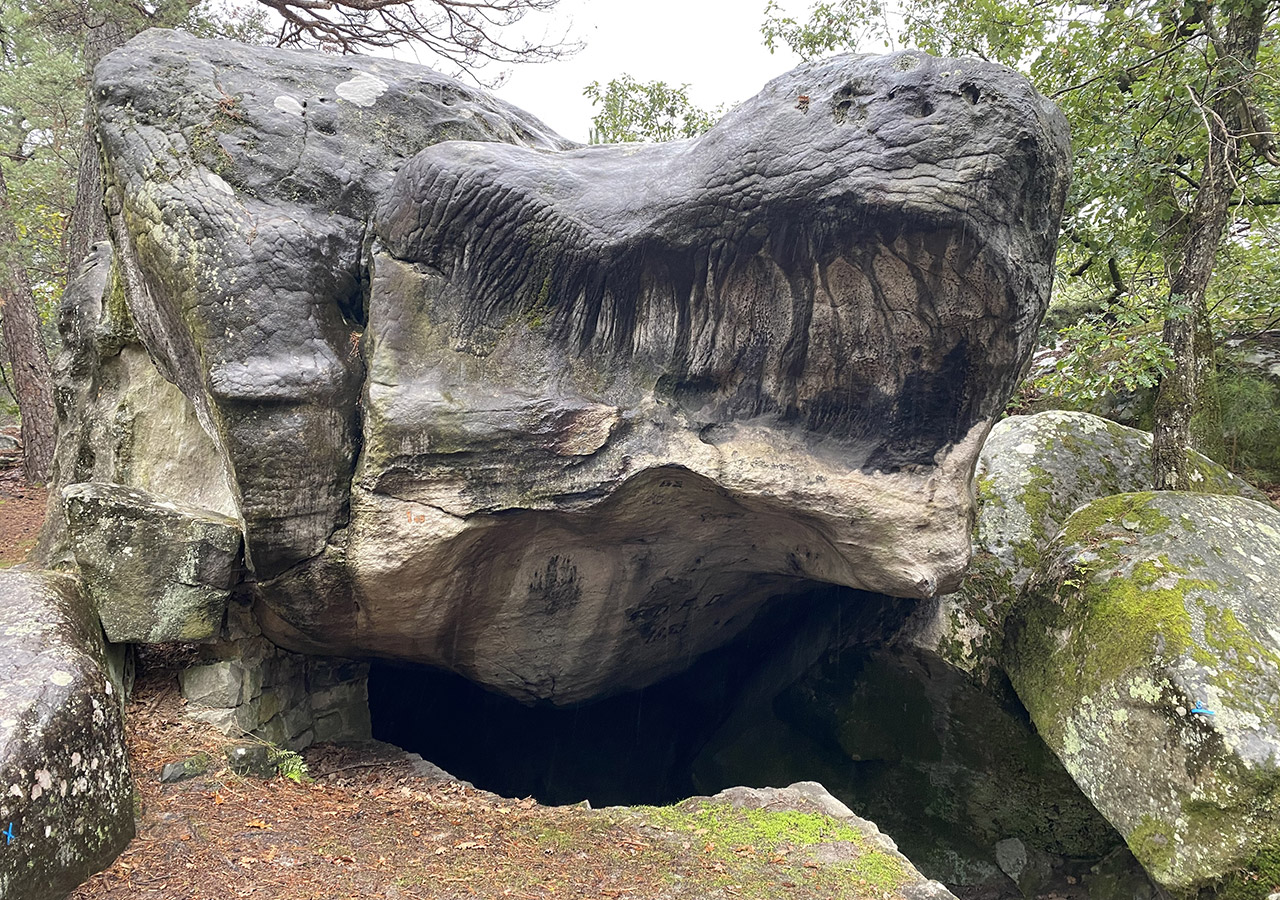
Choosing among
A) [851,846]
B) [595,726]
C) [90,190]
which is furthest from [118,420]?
[851,846]

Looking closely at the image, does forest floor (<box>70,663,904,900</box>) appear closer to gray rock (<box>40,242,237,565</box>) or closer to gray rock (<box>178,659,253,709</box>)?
gray rock (<box>178,659,253,709</box>)

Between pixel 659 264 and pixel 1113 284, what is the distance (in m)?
8.88

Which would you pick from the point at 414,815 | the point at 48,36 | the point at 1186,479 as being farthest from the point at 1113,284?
the point at 48,36

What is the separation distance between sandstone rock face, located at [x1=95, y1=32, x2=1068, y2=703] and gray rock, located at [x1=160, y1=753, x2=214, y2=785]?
3.09ft

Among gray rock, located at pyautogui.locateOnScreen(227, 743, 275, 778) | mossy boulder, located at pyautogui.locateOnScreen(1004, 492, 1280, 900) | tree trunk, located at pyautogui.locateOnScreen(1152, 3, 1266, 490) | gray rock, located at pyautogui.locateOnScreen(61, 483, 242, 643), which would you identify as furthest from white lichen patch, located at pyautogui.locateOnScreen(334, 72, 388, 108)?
tree trunk, located at pyautogui.locateOnScreen(1152, 3, 1266, 490)

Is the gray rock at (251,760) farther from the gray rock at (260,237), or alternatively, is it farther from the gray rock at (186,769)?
the gray rock at (260,237)

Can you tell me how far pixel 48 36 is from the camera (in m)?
10.9

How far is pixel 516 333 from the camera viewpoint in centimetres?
465

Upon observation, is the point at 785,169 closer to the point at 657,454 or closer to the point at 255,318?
the point at 657,454

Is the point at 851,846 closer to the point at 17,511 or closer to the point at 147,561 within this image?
the point at 147,561

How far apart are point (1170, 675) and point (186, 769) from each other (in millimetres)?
5216

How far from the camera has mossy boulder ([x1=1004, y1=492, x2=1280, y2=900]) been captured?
12.2 ft

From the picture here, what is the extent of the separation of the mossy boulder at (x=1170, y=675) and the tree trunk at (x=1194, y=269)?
0.89m

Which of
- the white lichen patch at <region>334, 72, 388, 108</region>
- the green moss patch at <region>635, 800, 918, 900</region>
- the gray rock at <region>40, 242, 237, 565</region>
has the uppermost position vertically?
the white lichen patch at <region>334, 72, 388, 108</region>
